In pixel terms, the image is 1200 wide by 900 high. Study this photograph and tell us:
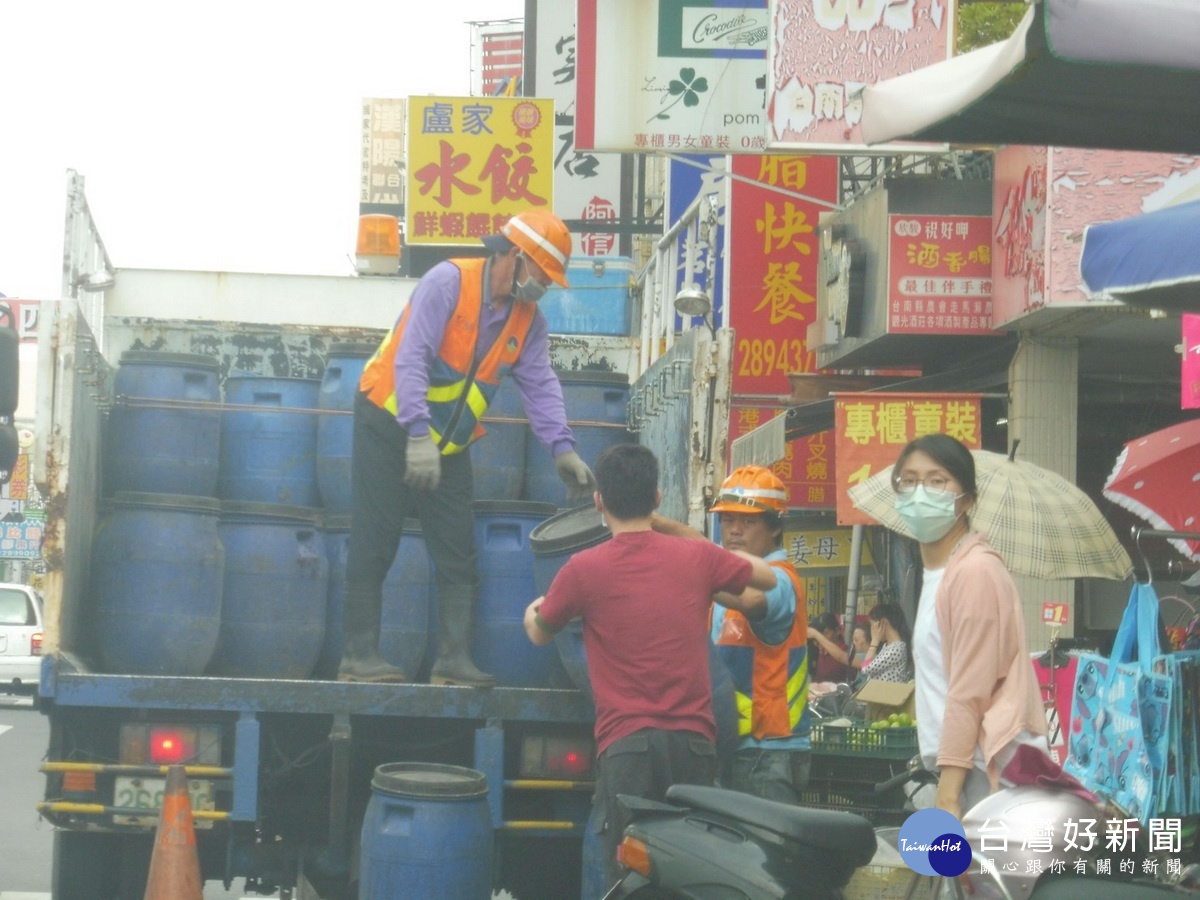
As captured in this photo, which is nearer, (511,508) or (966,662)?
(966,662)

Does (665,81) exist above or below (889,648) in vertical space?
above

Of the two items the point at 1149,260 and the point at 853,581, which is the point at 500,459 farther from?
the point at 853,581

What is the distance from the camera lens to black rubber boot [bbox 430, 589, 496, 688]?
5.96 metres

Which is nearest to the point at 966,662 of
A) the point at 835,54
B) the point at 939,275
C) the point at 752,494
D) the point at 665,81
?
the point at 752,494

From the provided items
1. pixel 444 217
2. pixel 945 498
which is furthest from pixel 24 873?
pixel 444 217

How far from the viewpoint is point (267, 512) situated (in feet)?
20.7

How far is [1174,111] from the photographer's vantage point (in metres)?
4.47

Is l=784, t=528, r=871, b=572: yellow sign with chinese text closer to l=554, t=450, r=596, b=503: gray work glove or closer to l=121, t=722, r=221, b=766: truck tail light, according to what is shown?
l=554, t=450, r=596, b=503: gray work glove

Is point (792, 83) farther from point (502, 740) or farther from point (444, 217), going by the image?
point (502, 740)

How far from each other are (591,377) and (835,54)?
5936mm

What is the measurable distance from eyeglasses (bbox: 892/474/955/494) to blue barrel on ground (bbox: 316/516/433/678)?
2.25 meters

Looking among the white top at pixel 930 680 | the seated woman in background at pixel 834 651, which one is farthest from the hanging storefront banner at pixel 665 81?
the white top at pixel 930 680

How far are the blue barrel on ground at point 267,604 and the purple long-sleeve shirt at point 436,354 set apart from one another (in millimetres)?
688
